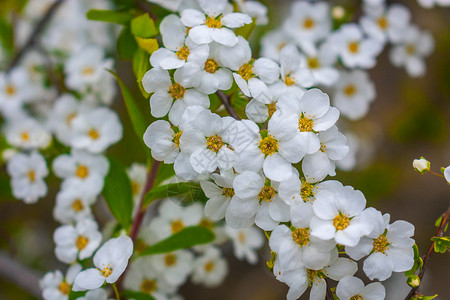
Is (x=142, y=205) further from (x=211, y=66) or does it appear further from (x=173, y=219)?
(x=211, y=66)

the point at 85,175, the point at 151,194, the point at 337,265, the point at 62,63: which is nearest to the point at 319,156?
the point at 337,265

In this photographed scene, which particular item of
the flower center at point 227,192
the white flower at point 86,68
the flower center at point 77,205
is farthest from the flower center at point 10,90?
the flower center at point 227,192

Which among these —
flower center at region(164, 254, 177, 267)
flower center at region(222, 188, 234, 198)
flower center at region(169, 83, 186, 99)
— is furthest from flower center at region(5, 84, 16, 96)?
flower center at region(222, 188, 234, 198)

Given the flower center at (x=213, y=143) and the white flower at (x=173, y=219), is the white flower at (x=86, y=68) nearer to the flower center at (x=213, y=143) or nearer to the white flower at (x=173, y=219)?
the white flower at (x=173, y=219)

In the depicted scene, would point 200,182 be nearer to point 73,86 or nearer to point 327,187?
point 327,187

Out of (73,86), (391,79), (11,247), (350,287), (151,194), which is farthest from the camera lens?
(391,79)

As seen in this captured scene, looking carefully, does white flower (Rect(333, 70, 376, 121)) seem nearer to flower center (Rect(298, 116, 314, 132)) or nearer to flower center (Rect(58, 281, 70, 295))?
flower center (Rect(298, 116, 314, 132))
